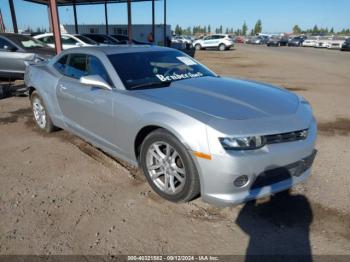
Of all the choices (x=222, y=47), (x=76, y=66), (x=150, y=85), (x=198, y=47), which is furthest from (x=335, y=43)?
(x=150, y=85)

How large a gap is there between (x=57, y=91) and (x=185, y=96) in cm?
222

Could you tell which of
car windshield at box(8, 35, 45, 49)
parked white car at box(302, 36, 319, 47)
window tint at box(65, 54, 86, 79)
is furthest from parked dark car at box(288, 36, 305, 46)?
window tint at box(65, 54, 86, 79)

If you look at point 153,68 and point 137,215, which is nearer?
point 137,215

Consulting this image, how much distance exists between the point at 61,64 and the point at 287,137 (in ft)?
11.4

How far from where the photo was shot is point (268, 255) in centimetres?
248

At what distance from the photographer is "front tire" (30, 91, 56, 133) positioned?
16.8ft

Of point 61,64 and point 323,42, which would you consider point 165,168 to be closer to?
point 61,64

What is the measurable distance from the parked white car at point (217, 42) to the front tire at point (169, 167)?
31.9 metres

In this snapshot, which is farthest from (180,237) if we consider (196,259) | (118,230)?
(118,230)

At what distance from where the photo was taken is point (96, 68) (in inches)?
153

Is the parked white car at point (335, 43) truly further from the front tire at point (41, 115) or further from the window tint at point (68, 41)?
the front tire at point (41, 115)

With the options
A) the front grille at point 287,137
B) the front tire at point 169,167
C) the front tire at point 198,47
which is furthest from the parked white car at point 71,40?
the front tire at point 198,47

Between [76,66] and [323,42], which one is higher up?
[76,66]

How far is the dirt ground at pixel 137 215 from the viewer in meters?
2.59
